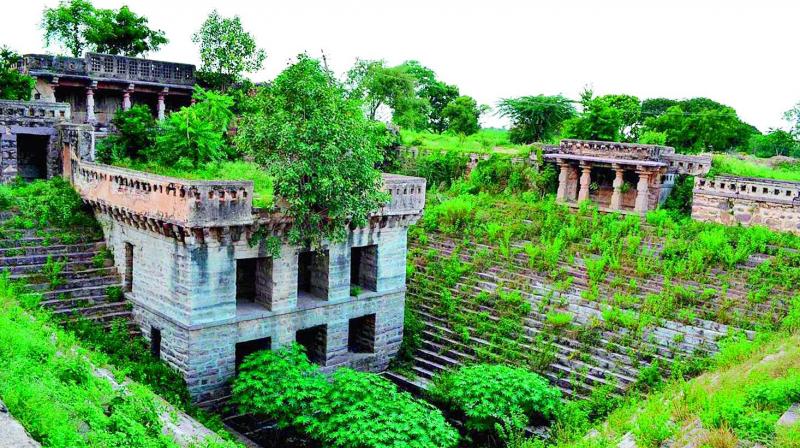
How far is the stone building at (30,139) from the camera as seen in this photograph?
60.6ft

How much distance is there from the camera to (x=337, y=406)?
14336mm

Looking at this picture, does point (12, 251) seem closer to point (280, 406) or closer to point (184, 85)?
point (280, 406)

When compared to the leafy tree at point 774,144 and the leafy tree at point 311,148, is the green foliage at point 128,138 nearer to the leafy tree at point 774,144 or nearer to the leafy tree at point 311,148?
the leafy tree at point 311,148

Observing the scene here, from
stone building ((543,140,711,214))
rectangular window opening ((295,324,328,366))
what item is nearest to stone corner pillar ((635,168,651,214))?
stone building ((543,140,711,214))

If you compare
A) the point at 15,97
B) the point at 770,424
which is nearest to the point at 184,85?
the point at 15,97

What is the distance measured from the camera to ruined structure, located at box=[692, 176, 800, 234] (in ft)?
67.1

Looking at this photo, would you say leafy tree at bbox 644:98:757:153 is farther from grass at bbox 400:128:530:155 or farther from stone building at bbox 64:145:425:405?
stone building at bbox 64:145:425:405

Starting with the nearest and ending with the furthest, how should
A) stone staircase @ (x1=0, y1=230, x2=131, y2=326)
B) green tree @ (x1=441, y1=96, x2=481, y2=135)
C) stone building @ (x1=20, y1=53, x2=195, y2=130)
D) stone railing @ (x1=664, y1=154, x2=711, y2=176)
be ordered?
stone staircase @ (x1=0, y1=230, x2=131, y2=326) < stone railing @ (x1=664, y1=154, x2=711, y2=176) < stone building @ (x1=20, y1=53, x2=195, y2=130) < green tree @ (x1=441, y1=96, x2=481, y2=135)

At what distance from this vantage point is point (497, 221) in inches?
942

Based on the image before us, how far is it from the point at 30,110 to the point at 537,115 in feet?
76.5

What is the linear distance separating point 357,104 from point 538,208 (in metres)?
10.6

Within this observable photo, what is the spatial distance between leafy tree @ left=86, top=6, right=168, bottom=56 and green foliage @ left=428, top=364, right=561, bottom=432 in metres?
21.8

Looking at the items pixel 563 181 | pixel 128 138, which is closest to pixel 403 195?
pixel 128 138

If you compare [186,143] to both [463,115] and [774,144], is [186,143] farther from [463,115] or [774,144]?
[774,144]
